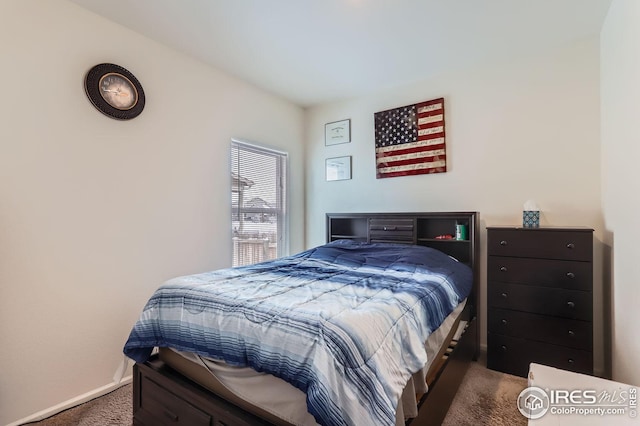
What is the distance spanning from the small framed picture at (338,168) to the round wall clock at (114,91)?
211 centimetres

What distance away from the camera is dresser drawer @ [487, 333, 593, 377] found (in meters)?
2.15

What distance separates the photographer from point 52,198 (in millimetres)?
1991

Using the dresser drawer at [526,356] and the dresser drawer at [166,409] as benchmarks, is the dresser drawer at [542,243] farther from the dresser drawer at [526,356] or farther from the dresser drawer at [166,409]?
the dresser drawer at [166,409]

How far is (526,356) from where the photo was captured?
2.32m

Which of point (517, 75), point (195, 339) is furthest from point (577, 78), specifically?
point (195, 339)

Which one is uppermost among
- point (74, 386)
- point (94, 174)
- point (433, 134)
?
point (433, 134)

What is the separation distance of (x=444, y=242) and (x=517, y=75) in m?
1.63

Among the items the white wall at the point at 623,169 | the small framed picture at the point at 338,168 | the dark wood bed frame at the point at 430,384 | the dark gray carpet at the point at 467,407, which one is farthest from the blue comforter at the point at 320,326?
the small framed picture at the point at 338,168

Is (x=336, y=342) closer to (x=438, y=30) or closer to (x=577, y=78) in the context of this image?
(x=438, y=30)

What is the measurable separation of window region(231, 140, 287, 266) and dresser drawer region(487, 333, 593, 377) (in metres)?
2.38

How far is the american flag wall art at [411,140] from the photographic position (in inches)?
121

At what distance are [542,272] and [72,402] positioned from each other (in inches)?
135

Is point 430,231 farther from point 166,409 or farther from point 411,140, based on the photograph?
point 166,409

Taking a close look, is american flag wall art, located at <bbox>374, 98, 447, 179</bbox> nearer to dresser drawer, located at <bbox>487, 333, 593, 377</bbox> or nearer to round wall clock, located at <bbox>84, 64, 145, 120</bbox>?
dresser drawer, located at <bbox>487, 333, 593, 377</bbox>
